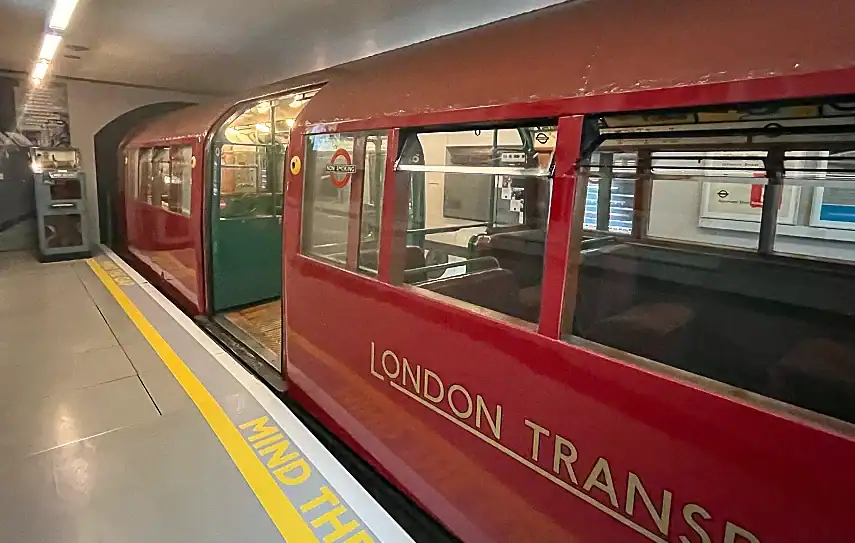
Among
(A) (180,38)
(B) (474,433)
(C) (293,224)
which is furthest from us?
(A) (180,38)

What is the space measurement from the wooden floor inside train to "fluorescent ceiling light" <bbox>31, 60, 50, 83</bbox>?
4.25m

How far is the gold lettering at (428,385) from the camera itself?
2215 millimetres

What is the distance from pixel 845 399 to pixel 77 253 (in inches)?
364

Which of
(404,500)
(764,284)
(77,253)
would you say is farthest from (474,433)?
(77,253)

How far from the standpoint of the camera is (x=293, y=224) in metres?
3.33

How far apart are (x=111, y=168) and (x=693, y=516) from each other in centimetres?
1015

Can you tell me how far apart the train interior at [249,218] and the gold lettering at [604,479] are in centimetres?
361

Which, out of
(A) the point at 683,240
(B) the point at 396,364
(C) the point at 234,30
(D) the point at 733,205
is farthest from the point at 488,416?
(C) the point at 234,30

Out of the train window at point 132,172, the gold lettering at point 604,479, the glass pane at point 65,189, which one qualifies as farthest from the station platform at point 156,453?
the glass pane at point 65,189

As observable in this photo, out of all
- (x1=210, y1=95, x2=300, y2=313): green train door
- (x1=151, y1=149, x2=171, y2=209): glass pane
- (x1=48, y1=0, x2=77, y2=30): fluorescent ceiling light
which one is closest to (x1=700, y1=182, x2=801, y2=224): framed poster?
(x1=210, y1=95, x2=300, y2=313): green train door

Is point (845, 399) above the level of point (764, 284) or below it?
below

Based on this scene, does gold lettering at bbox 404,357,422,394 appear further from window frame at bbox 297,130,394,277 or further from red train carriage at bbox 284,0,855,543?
window frame at bbox 297,130,394,277

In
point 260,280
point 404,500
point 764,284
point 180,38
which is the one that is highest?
point 180,38

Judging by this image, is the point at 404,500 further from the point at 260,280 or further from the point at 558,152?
the point at 260,280
